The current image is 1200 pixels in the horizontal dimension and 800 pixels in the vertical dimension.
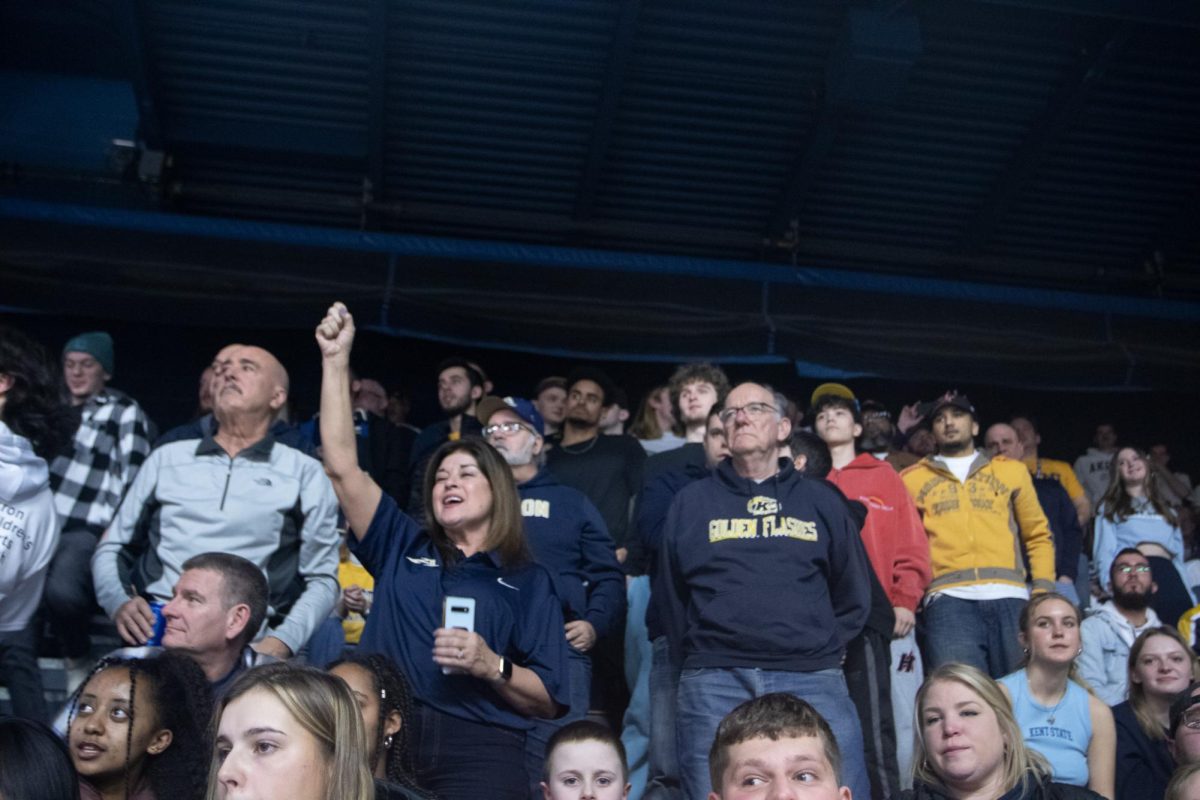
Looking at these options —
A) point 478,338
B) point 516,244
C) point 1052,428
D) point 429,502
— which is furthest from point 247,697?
point 1052,428

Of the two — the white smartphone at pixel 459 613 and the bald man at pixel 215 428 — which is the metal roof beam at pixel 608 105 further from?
the white smartphone at pixel 459 613

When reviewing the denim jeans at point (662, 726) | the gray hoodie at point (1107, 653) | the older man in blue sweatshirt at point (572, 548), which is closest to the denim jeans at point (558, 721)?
the older man in blue sweatshirt at point (572, 548)

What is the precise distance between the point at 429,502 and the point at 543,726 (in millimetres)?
989

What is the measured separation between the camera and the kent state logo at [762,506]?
4930 mm

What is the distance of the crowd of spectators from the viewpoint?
3566 millimetres

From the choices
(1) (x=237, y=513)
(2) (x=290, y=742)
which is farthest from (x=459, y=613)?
(1) (x=237, y=513)

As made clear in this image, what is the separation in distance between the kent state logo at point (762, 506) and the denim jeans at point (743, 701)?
622 millimetres

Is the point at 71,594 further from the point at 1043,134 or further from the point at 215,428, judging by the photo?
the point at 1043,134

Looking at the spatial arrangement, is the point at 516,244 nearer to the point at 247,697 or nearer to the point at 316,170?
the point at 316,170

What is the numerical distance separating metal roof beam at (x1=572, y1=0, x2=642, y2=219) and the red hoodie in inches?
116

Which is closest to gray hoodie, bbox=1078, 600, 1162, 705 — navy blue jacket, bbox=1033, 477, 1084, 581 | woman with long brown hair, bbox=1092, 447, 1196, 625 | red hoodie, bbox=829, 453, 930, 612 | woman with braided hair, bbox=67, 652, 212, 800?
navy blue jacket, bbox=1033, 477, 1084, 581

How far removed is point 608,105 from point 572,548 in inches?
135

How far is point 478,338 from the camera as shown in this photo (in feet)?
26.3

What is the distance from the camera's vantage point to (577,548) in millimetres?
5406
